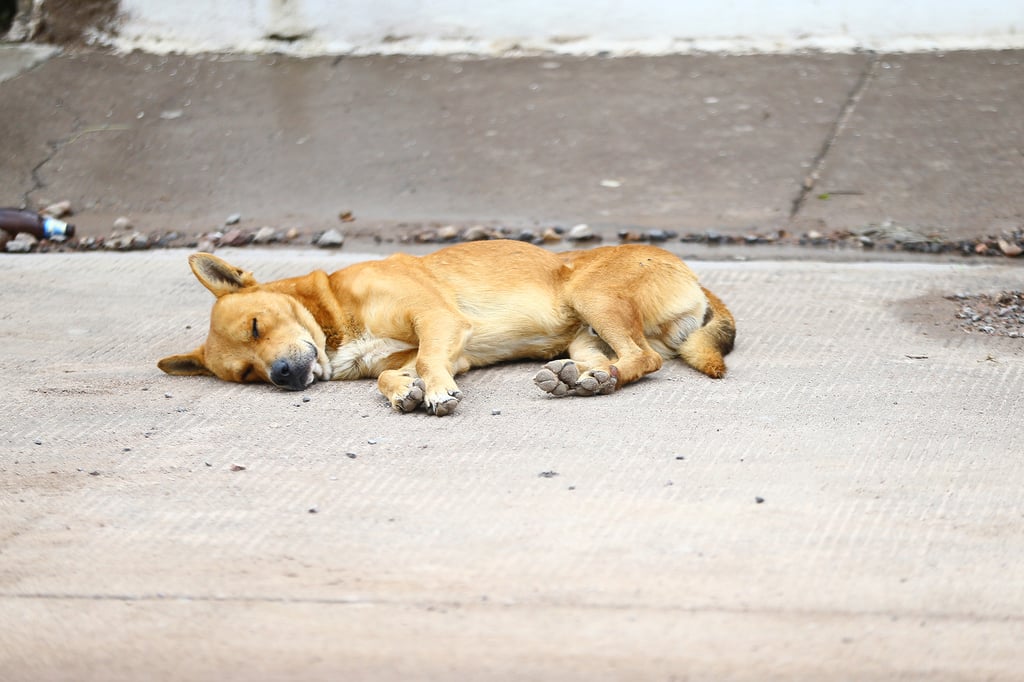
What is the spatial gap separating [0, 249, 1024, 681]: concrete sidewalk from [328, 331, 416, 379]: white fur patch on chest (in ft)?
0.33

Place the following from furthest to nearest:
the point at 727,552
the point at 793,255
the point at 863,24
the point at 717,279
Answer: the point at 863,24, the point at 793,255, the point at 717,279, the point at 727,552

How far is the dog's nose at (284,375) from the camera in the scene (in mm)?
4734

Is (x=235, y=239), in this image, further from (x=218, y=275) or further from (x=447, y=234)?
(x=218, y=275)

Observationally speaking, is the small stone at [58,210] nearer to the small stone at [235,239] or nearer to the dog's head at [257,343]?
the small stone at [235,239]

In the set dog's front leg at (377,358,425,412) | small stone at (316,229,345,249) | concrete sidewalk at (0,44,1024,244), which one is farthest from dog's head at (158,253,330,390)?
concrete sidewalk at (0,44,1024,244)

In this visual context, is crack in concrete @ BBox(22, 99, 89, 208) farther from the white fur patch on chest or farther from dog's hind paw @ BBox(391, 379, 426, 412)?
dog's hind paw @ BBox(391, 379, 426, 412)

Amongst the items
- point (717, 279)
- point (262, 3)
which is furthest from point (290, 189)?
point (717, 279)

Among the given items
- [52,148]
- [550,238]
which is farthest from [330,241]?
[52,148]

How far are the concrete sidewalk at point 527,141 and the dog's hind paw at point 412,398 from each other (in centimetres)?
268

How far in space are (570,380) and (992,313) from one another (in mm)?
2207

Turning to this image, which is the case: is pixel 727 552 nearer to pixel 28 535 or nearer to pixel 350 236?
pixel 28 535

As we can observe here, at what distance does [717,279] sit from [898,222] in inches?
54.3

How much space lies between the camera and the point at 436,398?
4355 mm

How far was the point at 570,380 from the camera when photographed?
176 inches
